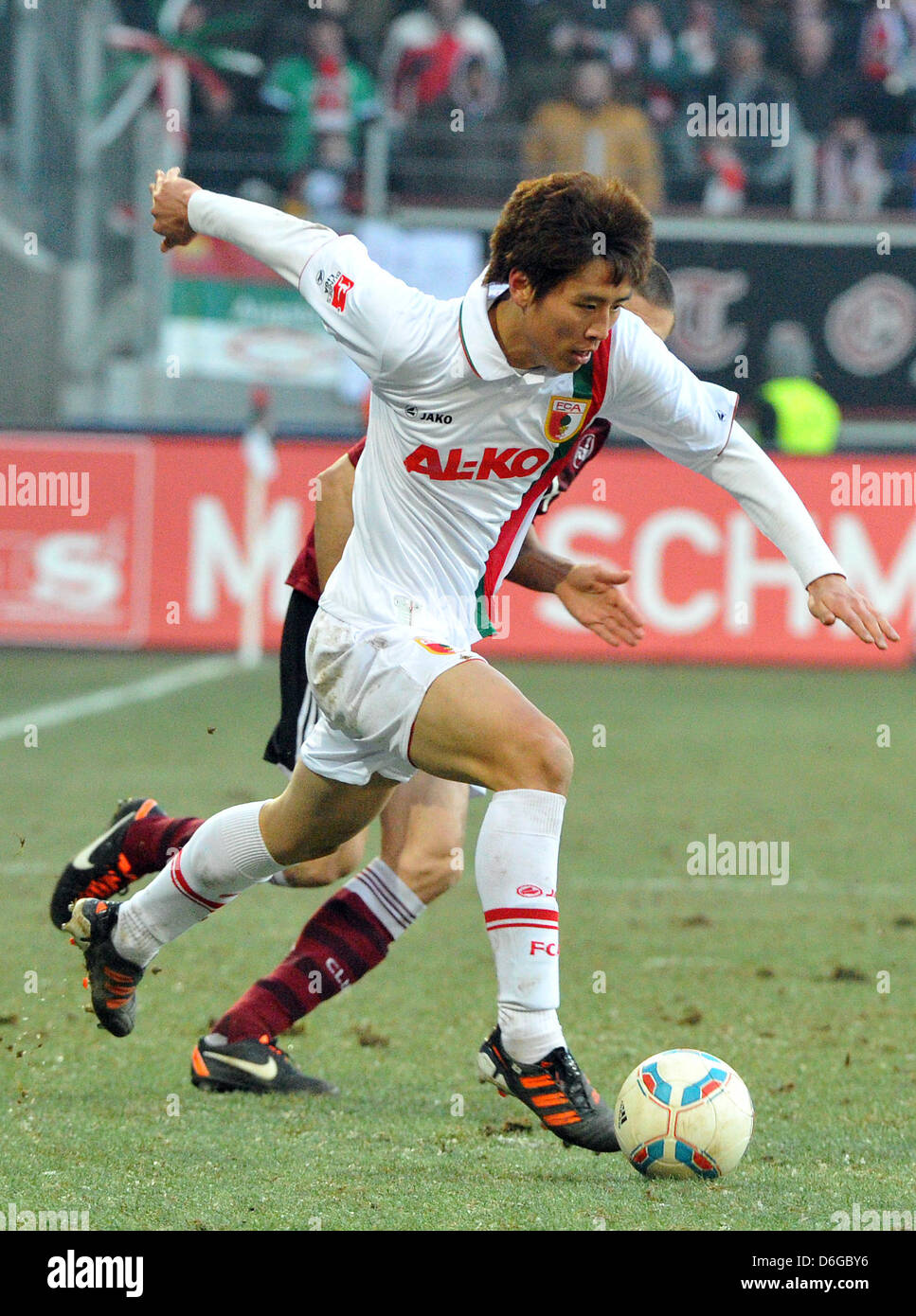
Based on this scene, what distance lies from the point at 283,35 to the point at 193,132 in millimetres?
1403

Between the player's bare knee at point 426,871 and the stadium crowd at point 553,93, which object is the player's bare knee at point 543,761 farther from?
the stadium crowd at point 553,93

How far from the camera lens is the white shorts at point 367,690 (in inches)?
151

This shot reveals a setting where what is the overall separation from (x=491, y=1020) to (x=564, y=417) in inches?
75.5

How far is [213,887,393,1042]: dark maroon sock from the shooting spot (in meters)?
4.58

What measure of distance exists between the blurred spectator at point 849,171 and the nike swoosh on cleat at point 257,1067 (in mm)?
13700

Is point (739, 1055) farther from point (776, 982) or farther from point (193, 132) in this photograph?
point (193, 132)

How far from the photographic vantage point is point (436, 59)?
1689 cm

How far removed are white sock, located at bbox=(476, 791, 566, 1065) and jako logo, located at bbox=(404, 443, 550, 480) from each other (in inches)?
26.1

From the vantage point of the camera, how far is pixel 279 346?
16234mm

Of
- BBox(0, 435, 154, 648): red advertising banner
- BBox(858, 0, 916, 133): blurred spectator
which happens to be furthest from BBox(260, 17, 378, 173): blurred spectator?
BBox(858, 0, 916, 133): blurred spectator
